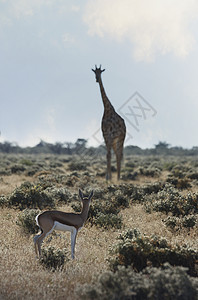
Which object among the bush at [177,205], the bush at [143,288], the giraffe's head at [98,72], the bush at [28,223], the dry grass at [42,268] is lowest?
the dry grass at [42,268]

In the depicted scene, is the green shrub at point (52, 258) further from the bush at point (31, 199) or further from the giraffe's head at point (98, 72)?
the giraffe's head at point (98, 72)

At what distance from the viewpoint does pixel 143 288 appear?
10.5 feet

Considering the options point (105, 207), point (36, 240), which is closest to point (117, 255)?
point (36, 240)

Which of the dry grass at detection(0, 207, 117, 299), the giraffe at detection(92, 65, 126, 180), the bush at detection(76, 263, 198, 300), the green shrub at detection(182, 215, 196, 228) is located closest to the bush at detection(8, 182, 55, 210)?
the dry grass at detection(0, 207, 117, 299)

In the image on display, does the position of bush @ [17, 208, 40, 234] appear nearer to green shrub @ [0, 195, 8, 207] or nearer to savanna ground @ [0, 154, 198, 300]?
savanna ground @ [0, 154, 198, 300]

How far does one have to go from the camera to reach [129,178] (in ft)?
57.4

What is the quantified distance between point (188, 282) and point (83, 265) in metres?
1.89

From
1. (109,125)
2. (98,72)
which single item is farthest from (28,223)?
(98,72)

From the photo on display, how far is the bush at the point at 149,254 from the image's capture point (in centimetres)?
435

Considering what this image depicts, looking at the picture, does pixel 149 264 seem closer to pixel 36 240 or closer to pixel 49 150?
pixel 36 240

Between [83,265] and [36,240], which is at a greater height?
[36,240]

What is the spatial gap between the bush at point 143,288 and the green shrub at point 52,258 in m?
1.26

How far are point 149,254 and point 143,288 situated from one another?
1214mm

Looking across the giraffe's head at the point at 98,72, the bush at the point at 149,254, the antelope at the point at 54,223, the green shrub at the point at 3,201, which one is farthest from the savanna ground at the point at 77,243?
the giraffe's head at the point at 98,72
